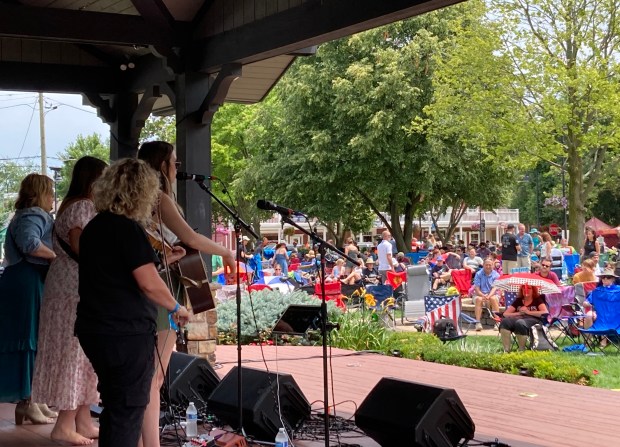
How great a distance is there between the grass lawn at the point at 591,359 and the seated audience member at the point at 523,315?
1.12 feet

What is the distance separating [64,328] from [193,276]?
0.87 meters

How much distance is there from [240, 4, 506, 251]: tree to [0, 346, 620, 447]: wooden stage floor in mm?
20450

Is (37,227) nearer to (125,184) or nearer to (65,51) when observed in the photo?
(125,184)

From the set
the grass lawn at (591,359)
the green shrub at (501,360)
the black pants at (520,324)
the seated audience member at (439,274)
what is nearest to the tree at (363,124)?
the seated audience member at (439,274)

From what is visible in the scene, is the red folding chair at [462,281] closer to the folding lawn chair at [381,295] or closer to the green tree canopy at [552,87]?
the folding lawn chair at [381,295]

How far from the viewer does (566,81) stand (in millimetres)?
22672

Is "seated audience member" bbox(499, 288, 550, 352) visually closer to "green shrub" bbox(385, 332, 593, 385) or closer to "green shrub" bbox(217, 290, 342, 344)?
"green shrub" bbox(385, 332, 593, 385)

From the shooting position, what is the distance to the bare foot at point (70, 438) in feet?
16.0

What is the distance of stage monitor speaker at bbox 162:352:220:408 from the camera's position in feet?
18.7

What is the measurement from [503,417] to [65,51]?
606 centimetres

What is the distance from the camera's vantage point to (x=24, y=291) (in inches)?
203

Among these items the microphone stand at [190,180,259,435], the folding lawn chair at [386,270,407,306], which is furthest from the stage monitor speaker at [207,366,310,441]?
the folding lawn chair at [386,270,407,306]

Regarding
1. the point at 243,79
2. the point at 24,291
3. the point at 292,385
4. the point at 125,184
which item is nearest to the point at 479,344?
the point at 243,79

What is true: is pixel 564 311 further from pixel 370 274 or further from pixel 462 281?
pixel 370 274
